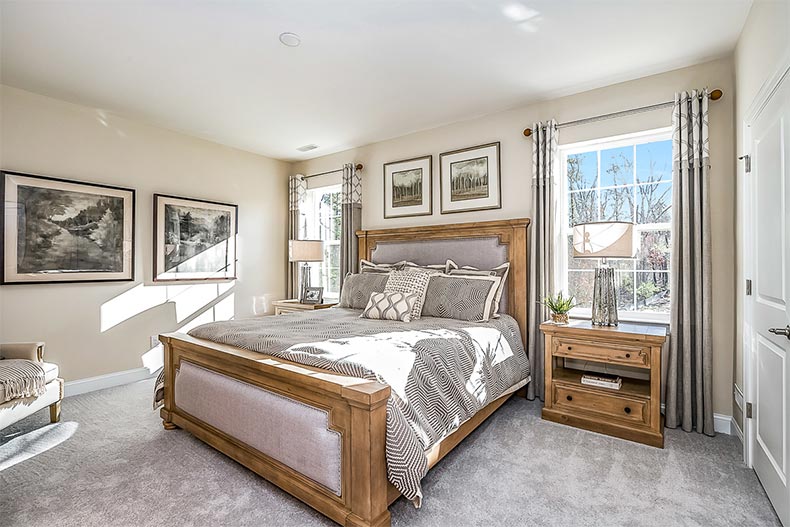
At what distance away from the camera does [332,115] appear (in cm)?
386

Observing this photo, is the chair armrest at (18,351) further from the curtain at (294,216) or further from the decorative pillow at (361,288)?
the curtain at (294,216)

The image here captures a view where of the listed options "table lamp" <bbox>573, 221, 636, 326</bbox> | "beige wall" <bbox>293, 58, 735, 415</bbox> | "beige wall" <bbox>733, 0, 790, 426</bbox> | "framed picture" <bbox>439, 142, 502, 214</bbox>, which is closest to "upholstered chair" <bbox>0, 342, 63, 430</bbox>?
"beige wall" <bbox>293, 58, 735, 415</bbox>

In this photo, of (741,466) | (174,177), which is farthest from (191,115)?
(741,466)

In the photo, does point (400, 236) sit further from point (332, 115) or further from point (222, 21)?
point (222, 21)

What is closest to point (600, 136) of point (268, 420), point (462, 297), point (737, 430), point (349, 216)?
point (462, 297)

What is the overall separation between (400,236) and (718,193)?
2.67 m

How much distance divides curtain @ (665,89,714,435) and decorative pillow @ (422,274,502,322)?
1279 mm

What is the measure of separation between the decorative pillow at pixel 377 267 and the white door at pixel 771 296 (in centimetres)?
269

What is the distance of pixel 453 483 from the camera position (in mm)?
2086

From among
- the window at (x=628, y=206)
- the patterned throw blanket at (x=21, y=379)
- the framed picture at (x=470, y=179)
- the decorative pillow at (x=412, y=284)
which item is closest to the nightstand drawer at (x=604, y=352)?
the window at (x=628, y=206)

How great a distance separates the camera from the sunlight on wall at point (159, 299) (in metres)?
3.81

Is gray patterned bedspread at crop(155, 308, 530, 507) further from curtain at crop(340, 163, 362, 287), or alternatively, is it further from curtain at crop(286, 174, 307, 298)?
curtain at crop(286, 174, 307, 298)

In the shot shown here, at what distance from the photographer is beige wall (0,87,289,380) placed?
3.32 m

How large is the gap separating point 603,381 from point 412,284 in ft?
5.22
